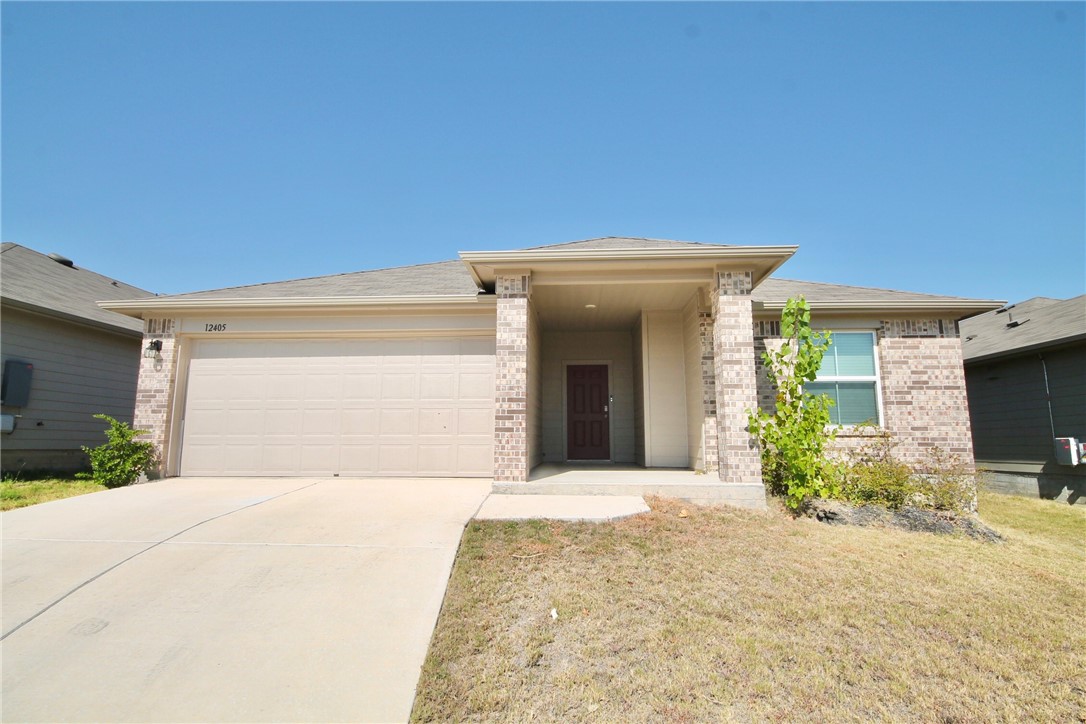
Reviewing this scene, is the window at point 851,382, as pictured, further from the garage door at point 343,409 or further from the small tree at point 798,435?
the garage door at point 343,409

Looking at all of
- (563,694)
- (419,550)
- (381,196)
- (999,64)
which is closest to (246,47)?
(381,196)

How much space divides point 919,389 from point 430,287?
324 inches

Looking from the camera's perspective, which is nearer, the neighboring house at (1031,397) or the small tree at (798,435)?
the small tree at (798,435)

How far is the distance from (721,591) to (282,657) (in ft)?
9.86

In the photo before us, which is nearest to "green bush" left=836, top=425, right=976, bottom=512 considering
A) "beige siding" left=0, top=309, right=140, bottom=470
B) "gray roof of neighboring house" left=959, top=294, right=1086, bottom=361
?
"gray roof of neighboring house" left=959, top=294, right=1086, bottom=361

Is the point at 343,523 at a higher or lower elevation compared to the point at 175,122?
lower

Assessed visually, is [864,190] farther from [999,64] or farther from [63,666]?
[63,666]

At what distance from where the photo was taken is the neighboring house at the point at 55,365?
8.33 m

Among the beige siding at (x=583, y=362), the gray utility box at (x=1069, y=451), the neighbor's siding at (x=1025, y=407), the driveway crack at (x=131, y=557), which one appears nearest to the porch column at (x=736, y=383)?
the beige siding at (x=583, y=362)

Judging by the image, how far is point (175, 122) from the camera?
8.66 meters

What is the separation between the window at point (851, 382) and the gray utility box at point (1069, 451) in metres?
3.35

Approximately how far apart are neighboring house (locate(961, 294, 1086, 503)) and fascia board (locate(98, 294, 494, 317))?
31.9 ft

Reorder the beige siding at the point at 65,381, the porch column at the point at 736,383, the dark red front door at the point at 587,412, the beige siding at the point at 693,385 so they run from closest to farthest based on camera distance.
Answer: the porch column at the point at 736,383 < the beige siding at the point at 693,385 < the beige siding at the point at 65,381 < the dark red front door at the point at 587,412

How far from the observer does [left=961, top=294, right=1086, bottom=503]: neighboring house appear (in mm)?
8508
